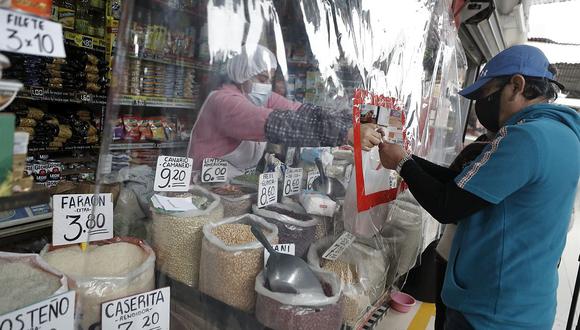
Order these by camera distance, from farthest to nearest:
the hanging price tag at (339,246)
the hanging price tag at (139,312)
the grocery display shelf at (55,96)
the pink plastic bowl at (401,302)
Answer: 1. the pink plastic bowl at (401,302)
2. the grocery display shelf at (55,96)
3. the hanging price tag at (339,246)
4. the hanging price tag at (139,312)

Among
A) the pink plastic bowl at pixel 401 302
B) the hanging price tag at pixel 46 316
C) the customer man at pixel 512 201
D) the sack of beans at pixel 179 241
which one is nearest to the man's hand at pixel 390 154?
the customer man at pixel 512 201

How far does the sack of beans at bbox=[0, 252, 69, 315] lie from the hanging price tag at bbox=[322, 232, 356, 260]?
0.62 meters

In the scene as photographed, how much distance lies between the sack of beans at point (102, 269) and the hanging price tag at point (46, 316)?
0.05 metres

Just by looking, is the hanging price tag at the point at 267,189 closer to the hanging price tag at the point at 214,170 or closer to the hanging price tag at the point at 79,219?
the hanging price tag at the point at 214,170

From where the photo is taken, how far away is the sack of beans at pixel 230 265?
0.80 metres

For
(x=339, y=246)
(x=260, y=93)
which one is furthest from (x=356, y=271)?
(x=260, y=93)

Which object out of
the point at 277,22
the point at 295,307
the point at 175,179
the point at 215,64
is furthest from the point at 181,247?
the point at 277,22

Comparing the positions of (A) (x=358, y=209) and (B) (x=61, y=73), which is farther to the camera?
(B) (x=61, y=73)

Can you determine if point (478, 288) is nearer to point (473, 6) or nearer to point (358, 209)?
point (358, 209)

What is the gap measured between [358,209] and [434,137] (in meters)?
1.06

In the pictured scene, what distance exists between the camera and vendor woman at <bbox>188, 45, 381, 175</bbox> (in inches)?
30.8

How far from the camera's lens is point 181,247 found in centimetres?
85

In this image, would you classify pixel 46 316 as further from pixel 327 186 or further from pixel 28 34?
pixel 327 186

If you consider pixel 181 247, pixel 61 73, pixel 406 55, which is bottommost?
pixel 181 247
